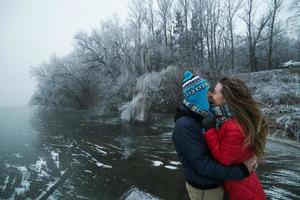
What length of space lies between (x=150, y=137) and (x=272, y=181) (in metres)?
6.64

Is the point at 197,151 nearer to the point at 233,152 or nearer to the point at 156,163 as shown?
the point at 233,152

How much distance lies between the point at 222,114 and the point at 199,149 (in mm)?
352

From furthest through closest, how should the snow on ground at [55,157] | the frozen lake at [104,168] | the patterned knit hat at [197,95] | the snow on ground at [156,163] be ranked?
1. the snow on ground at [55,157]
2. the snow on ground at [156,163]
3. the frozen lake at [104,168]
4. the patterned knit hat at [197,95]

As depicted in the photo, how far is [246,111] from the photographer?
1.98 meters

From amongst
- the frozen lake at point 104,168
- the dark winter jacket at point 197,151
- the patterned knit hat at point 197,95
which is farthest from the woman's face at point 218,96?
the frozen lake at point 104,168

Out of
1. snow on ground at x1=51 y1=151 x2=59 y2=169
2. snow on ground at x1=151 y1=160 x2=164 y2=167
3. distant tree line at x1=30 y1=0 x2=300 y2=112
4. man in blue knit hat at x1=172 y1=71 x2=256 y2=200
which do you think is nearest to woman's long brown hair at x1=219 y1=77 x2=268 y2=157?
man in blue knit hat at x1=172 y1=71 x2=256 y2=200

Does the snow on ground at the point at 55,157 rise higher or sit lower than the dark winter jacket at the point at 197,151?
lower

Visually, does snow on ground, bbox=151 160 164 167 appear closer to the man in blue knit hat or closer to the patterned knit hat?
the man in blue knit hat

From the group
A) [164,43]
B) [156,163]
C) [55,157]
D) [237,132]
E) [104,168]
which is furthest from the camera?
[164,43]

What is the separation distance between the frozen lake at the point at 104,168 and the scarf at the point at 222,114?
3.38m

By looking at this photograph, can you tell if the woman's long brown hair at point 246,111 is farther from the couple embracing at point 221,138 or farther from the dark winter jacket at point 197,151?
the dark winter jacket at point 197,151

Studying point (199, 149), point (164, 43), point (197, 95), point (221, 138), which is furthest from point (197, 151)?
point (164, 43)

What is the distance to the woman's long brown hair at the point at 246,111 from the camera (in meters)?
1.94

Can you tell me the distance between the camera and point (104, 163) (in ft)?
25.6
